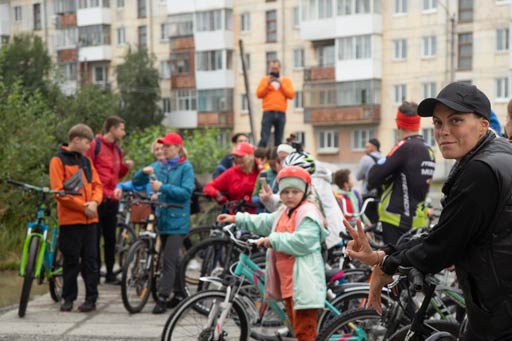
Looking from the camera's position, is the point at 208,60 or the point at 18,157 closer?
the point at 18,157

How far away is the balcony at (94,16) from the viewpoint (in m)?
60.1

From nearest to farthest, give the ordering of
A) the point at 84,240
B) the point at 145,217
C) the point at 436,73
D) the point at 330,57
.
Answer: the point at 84,240 → the point at 145,217 → the point at 436,73 → the point at 330,57

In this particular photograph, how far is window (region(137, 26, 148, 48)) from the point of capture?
2462 inches

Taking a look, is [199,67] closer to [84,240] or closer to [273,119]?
[273,119]

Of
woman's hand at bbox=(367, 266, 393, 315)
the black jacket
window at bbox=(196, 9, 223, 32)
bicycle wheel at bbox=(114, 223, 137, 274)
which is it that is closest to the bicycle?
bicycle wheel at bbox=(114, 223, 137, 274)

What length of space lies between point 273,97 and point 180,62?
47.2 meters

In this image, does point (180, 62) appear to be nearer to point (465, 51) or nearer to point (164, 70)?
point (164, 70)

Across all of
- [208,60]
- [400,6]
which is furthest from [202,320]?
[208,60]

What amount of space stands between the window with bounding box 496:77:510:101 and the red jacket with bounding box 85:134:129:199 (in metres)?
39.2

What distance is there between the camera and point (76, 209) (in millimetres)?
9609

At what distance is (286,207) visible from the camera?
292 inches

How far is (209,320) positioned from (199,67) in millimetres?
56084

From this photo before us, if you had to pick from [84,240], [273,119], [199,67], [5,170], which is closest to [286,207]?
[84,240]

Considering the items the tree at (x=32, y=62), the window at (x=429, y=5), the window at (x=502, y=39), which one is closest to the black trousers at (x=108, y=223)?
the window at (x=502, y=39)
